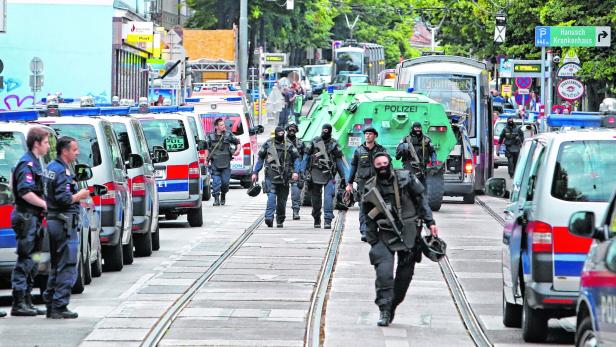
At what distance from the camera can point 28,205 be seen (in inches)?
543

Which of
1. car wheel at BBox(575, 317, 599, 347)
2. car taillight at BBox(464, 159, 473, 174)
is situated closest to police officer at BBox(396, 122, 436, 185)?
car taillight at BBox(464, 159, 473, 174)

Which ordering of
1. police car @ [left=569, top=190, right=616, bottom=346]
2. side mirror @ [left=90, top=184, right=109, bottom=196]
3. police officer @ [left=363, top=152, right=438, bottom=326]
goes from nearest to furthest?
1. police car @ [left=569, top=190, right=616, bottom=346]
2. police officer @ [left=363, top=152, right=438, bottom=326]
3. side mirror @ [left=90, top=184, right=109, bottom=196]

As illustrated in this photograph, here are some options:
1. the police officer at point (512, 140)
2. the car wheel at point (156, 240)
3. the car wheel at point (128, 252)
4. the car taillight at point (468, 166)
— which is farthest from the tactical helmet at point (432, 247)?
the police officer at point (512, 140)

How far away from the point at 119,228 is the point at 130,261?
1402 millimetres

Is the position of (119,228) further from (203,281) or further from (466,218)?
(466,218)

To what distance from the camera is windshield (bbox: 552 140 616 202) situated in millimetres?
11789

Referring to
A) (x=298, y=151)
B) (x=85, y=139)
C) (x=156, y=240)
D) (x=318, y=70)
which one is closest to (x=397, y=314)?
(x=85, y=139)

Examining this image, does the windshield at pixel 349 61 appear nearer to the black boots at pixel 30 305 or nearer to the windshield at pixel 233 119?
the windshield at pixel 233 119

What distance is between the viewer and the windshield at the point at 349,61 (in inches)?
3871

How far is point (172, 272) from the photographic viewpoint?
1853 centimetres

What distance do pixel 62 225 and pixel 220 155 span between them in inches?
707

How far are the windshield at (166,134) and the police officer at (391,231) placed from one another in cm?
1243

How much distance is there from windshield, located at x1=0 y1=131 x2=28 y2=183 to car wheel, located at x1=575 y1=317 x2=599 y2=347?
25.0ft

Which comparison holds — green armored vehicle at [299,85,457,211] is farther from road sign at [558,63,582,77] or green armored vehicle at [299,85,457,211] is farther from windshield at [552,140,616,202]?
windshield at [552,140,616,202]
